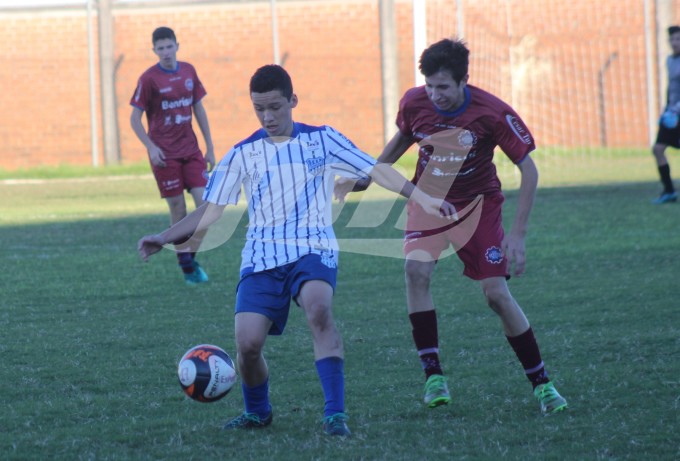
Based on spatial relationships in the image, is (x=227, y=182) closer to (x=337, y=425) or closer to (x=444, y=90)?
(x=444, y=90)

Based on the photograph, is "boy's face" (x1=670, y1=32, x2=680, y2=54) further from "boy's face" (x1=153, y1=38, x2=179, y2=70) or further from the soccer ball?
the soccer ball

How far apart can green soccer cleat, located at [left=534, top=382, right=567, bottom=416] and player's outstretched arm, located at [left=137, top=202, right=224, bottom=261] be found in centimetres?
164

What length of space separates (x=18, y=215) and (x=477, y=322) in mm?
9913

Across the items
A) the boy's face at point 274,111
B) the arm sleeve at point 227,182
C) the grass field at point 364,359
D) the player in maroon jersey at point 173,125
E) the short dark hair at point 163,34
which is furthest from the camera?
the player in maroon jersey at point 173,125

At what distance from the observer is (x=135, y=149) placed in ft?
82.4

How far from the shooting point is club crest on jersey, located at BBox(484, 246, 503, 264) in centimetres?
489

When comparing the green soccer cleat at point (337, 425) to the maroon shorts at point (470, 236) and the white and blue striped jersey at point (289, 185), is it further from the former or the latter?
the maroon shorts at point (470, 236)

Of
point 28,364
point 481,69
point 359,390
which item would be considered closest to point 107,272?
point 28,364

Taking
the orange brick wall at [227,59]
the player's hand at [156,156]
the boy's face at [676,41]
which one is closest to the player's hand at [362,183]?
the player's hand at [156,156]

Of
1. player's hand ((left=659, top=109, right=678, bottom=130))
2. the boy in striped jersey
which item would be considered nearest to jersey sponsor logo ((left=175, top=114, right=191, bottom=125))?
the boy in striped jersey

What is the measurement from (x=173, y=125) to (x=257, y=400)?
5.52 metres

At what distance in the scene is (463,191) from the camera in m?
5.06

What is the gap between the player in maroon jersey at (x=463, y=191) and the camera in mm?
4773

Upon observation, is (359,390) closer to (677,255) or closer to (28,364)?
(28,364)
